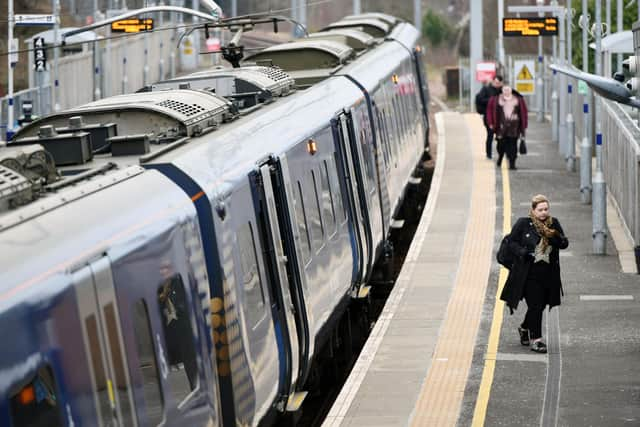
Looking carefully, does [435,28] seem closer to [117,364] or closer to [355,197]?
[355,197]

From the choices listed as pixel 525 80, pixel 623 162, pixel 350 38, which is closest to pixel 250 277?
pixel 623 162

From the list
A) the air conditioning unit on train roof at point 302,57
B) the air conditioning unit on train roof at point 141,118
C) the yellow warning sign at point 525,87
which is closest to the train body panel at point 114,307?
the air conditioning unit on train roof at point 141,118

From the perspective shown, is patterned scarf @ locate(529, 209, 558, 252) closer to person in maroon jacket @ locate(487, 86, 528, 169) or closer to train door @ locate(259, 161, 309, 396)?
train door @ locate(259, 161, 309, 396)

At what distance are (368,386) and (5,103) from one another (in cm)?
2312

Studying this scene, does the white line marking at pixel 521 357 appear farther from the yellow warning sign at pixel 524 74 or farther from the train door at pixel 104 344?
the yellow warning sign at pixel 524 74

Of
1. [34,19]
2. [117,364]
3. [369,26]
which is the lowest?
[117,364]

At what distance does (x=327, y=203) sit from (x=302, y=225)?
1808 millimetres

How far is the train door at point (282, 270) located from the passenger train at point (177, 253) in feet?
0.06

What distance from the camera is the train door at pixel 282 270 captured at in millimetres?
10984

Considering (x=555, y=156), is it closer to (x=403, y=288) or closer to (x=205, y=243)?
(x=403, y=288)

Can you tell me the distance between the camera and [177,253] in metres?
8.38

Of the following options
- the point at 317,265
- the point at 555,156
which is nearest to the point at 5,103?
the point at 555,156

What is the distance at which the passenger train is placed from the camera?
6578 millimetres

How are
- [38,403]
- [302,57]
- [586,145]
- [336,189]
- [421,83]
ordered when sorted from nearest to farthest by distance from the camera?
[38,403]
[336,189]
[302,57]
[586,145]
[421,83]
